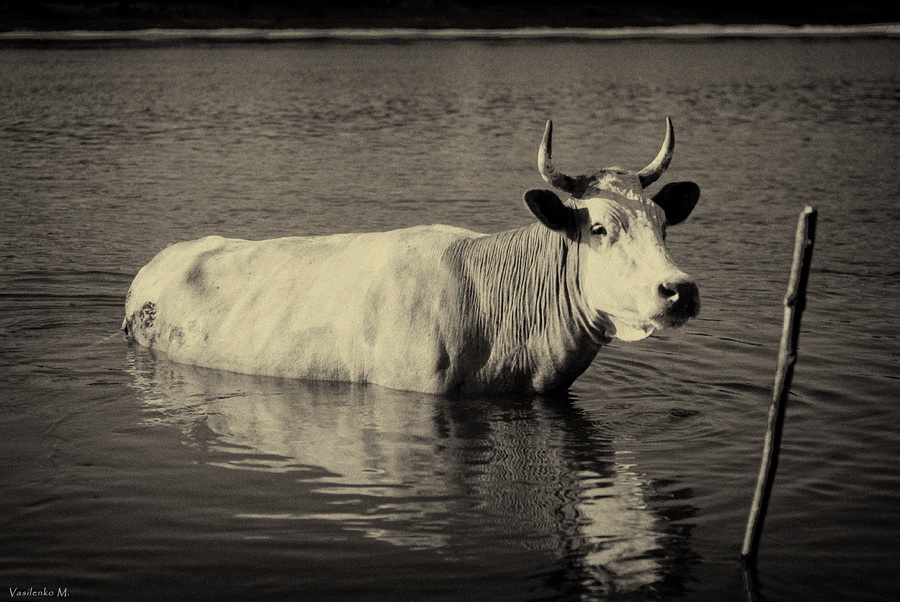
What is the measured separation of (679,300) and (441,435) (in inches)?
73.0

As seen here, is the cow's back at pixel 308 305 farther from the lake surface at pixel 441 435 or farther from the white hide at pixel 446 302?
the lake surface at pixel 441 435

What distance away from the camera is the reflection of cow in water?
21.5 ft

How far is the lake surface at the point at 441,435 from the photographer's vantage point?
634 cm

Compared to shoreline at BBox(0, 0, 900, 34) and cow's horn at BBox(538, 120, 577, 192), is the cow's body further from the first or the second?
shoreline at BBox(0, 0, 900, 34)

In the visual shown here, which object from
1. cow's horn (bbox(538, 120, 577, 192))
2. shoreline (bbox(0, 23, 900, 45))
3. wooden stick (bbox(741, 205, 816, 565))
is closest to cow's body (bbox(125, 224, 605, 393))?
cow's horn (bbox(538, 120, 577, 192))

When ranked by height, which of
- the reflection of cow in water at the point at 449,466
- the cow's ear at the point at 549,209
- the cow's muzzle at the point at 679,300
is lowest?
the reflection of cow in water at the point at 449,466

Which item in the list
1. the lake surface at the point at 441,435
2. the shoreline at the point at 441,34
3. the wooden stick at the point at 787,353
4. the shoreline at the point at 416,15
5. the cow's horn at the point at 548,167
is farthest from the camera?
the shoreline at the point at 416,15

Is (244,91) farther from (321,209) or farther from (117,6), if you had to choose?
(117,6)

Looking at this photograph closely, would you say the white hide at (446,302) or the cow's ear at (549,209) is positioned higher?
the cow's ear at (549,209)

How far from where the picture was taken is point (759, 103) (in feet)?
111

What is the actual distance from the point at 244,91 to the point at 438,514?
32.4 metres

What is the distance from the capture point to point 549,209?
797 cm

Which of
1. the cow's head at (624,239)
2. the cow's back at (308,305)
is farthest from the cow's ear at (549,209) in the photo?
the cow's back at (308,305)

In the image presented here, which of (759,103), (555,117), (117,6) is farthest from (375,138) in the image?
(117,6)
